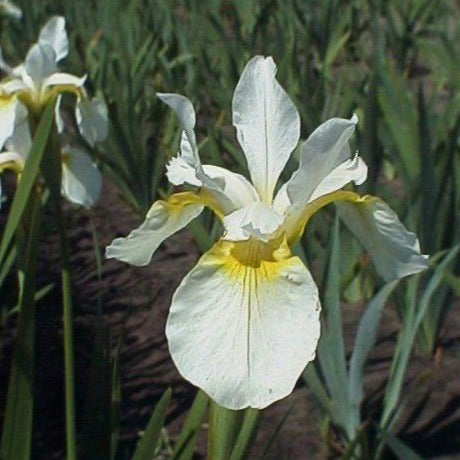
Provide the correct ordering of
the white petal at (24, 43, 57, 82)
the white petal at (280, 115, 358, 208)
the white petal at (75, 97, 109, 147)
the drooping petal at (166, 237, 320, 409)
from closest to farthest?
the drooping petal at (166, 237, 320, 409), the white petal at (280, 115, 358, 208), the white petal at (24, 43, 57, 82), the white petal at (75, 97, 109, 147)

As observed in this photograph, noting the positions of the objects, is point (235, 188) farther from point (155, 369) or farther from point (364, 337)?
point (155, 369)

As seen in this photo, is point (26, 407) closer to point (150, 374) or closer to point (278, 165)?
point (278, 165)

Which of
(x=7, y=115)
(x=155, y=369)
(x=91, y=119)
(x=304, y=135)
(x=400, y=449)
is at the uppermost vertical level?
(x=7, y=115)

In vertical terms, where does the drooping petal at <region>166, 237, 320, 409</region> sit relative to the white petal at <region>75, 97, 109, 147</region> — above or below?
above

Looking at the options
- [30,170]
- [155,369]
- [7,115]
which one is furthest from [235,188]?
[155,369]

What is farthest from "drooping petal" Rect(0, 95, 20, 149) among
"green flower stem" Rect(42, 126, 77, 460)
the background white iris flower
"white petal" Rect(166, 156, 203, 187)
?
"white petal" Rect(166, 156, 203, 187)

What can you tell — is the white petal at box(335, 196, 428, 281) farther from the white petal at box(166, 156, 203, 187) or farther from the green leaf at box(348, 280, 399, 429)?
the green leaf at box(348, 280, 399, 429)

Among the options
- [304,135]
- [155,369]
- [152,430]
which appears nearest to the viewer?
[152,430]

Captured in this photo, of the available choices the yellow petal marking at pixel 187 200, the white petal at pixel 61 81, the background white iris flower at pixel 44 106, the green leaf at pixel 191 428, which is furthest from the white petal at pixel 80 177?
the yellow petal marking at pixel 187 200
